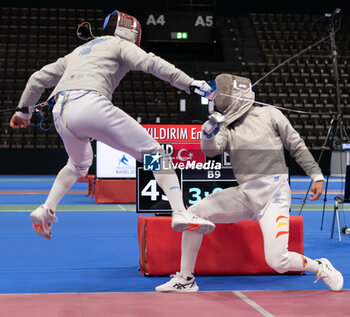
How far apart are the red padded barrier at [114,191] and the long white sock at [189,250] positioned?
650 centimetres

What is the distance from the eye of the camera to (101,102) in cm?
364

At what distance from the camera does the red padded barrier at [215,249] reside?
14.3 feet

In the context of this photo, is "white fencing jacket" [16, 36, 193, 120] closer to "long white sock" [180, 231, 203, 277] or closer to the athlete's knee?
"long white sock" [180, 231, 203, 277]

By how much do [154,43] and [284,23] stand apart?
5.47 m

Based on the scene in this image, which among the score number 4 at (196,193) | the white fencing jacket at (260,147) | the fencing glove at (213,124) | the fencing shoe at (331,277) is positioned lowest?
the fencing shoe at (331,277)

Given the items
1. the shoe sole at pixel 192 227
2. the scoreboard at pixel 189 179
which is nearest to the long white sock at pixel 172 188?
the shoe sole at pixel 192 227

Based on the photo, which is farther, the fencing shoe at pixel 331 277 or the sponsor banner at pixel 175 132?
the sponsor banner at pixel 175 132

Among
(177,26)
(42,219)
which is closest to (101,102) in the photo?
(42,219)

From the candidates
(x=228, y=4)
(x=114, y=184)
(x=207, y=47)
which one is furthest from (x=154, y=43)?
(x=114, y=184)

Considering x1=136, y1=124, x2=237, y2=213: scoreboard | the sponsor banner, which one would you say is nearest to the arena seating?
the sponsor banner

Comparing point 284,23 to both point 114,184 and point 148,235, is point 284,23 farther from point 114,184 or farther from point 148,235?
point 148,235

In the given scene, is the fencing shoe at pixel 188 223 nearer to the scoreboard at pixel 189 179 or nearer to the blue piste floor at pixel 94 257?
the blue piste floor at pixel 94 257

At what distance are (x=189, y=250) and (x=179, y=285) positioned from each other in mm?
231

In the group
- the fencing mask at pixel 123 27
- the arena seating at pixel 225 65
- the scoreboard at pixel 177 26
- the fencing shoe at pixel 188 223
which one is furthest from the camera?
the scoreboard at pixel 177 26
